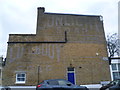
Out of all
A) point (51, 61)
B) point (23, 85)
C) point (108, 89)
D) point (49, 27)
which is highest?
point (49, 27)

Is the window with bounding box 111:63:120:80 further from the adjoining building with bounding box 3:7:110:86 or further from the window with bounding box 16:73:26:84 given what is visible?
the window with bounding box 16:73:26:84

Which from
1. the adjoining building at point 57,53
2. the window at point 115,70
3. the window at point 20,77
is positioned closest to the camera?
the window at point 20,77

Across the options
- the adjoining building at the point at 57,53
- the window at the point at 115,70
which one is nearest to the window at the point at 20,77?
the adjoining building at the point at 57,53

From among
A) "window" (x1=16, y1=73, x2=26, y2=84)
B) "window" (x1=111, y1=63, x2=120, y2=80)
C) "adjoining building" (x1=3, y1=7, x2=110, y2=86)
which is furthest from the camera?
"window" (x1=111, y1=63, x2=120, y2=80)

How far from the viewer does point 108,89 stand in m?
9.46

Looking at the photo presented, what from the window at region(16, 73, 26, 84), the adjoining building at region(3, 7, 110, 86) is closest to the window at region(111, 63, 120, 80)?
the adjoining building at region(3, 7, 110, 86)

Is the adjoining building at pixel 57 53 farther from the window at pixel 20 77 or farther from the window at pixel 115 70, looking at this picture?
the window at pixel 115 70

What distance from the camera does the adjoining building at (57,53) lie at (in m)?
15.6

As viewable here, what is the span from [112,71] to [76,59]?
4.44 meters

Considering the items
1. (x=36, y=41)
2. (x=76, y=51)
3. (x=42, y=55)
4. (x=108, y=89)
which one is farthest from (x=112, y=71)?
(x=36, y=41)

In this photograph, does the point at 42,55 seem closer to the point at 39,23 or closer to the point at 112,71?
the point at 39,23

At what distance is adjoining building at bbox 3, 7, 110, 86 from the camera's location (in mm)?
15555

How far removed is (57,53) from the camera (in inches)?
647

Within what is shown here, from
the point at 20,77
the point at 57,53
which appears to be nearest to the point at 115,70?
the point at 57,53
